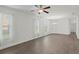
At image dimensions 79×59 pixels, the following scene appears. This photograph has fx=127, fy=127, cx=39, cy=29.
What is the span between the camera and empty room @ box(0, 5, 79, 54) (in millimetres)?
2478

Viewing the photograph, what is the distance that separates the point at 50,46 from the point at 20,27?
75 centimetres

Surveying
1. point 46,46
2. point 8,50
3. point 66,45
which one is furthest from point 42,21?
point 8,50

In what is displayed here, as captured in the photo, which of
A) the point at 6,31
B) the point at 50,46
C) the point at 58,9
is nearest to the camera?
the point at 58,9

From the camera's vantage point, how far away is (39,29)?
2.79 meters

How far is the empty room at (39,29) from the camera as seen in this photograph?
248 cm

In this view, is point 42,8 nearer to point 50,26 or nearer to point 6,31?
point 50,26

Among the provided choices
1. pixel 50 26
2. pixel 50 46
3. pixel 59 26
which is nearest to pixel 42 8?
pixel 50 26

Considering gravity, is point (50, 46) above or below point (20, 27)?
below

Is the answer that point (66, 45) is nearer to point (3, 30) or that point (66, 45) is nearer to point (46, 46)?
point (46, 46)

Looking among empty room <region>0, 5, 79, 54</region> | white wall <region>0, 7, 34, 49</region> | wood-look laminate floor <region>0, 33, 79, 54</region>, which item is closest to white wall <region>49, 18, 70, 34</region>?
empty room <region>0, 5, 79, 54</region>

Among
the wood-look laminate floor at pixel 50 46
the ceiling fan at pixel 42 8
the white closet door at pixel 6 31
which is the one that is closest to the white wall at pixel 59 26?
the wood-look laminate floor at pixel 50 46
